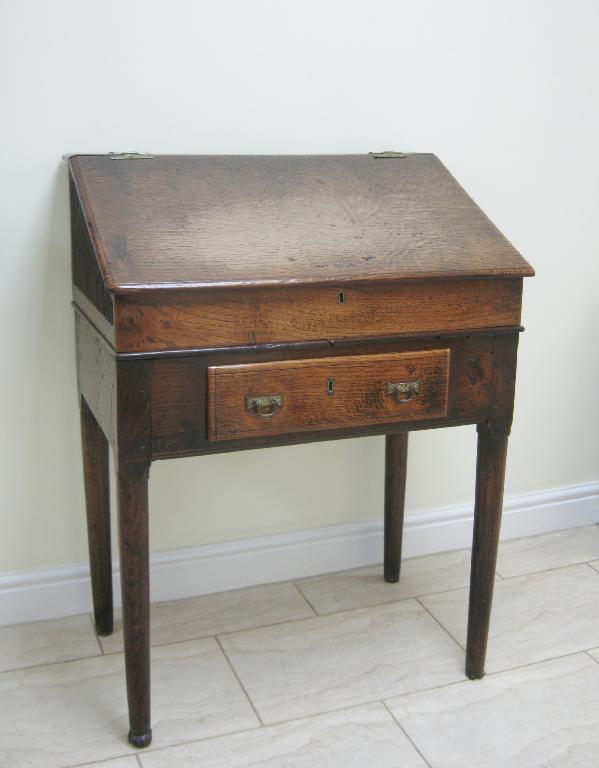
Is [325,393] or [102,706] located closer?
[325,393]

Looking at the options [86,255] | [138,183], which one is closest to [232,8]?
[138,183]

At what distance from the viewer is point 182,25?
2.22 meters

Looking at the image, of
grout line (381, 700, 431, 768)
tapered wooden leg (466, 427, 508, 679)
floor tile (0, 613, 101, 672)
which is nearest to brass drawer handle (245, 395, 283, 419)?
tapered wooden leg (466, 427, 508, 679)

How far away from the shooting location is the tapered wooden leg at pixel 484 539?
2.10 m

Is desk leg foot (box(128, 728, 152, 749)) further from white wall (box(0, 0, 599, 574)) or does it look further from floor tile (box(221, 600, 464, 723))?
white wall (box(0, 0, 599, 574))

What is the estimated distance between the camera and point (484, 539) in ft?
7.07

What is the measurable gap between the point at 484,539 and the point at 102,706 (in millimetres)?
904

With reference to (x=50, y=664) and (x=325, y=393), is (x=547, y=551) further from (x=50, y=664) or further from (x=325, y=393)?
(x=50, y=664)

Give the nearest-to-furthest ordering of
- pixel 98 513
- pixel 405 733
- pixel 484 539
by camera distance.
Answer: pixel 405 733, pixel 484 539, pixel 98 513

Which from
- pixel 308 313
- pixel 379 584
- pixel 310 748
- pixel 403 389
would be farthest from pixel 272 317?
pixel 379 584

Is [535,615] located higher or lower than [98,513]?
lower

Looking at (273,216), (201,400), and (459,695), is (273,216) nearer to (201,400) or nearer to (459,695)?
(201,400)

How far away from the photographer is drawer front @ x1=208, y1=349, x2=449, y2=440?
71.7 inches

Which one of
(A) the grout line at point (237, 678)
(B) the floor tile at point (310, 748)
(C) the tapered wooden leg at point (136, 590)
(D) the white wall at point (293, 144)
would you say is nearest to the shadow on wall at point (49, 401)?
(D) the white wall at point (293, 144)
